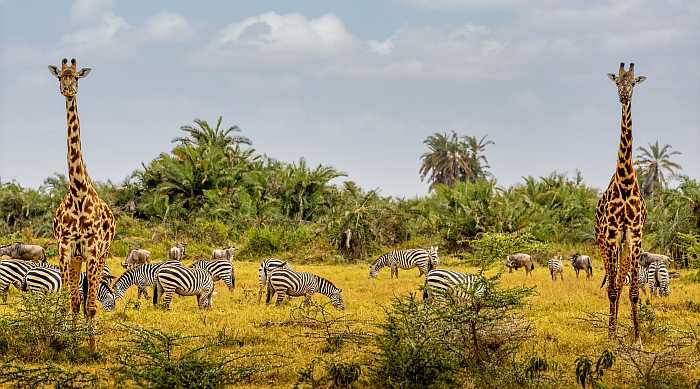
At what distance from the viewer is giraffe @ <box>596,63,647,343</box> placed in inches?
518

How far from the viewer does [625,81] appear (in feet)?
44.1

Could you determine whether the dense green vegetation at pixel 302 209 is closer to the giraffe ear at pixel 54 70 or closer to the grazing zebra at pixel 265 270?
the grazing zebra at pixel 265 270

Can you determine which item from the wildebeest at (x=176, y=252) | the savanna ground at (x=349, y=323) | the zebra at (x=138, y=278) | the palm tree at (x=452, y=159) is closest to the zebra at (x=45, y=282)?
the savanna ground at (x=349, y=323)

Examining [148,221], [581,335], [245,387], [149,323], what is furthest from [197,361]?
[148,221]

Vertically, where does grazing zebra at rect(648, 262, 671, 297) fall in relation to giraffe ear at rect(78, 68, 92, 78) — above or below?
below

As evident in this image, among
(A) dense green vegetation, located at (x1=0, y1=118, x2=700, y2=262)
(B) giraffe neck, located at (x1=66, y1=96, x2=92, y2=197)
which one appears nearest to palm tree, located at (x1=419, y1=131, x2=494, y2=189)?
(A) dense green vegetation, located at (x1=0, y1=118, x2=700, y2=262)

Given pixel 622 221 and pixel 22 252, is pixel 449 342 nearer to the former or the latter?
pixel 622 221

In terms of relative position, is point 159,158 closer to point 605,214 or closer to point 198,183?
point 198,183

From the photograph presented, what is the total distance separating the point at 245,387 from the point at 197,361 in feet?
2.52

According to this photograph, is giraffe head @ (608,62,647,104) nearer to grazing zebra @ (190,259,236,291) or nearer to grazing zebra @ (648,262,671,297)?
grazing zebra @ (648,262,671,297)

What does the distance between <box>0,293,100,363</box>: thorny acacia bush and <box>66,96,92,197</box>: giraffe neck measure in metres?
1.63

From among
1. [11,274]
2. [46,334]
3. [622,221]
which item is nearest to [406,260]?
[622,221]

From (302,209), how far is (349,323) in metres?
24.7

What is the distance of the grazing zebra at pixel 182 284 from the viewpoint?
16.0m
